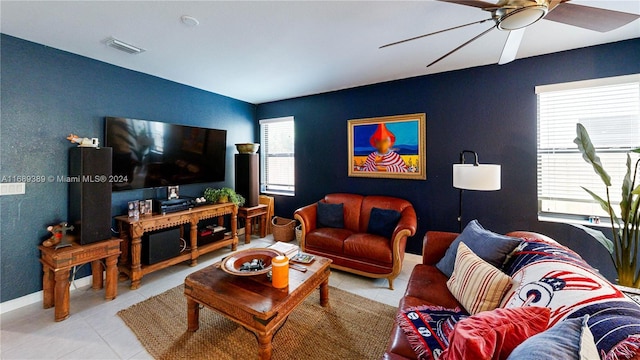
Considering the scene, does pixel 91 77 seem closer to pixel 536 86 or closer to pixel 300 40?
pixel 300 40

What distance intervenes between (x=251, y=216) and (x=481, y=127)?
3.49 m

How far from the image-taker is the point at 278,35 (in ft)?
7.16

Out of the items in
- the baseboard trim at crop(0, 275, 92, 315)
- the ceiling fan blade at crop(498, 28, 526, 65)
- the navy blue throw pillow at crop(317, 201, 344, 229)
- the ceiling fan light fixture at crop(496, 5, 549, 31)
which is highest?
the ceiling fan blade at crop(498, 28, 526, 65)

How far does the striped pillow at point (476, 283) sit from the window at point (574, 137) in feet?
6.01

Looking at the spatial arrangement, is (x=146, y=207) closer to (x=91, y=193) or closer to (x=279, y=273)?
(x=91, y=193)

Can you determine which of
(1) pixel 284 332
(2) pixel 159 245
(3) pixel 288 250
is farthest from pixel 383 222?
Answer: (2) pixel 159 245

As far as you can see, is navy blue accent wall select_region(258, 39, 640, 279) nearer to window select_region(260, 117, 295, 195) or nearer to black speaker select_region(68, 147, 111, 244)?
window select_region(260, 117, 295, 195)

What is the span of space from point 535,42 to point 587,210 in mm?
1813

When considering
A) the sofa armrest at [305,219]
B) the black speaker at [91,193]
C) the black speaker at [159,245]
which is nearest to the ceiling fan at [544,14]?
the sofa armrest at [305,219]

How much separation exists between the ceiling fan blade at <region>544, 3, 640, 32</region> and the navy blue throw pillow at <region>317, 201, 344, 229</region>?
261 centimetres

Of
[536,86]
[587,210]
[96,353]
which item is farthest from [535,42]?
[96,353]

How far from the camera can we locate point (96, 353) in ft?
5.57

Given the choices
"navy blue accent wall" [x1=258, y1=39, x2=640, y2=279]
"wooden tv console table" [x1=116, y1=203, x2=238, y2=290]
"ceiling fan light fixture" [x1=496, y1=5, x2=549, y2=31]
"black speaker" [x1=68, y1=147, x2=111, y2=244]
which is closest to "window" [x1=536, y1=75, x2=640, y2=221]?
"navy blue accent wall" [x1=258, y1=39, x2=640, y2=279]

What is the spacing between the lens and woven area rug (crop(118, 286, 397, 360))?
1.71 m
